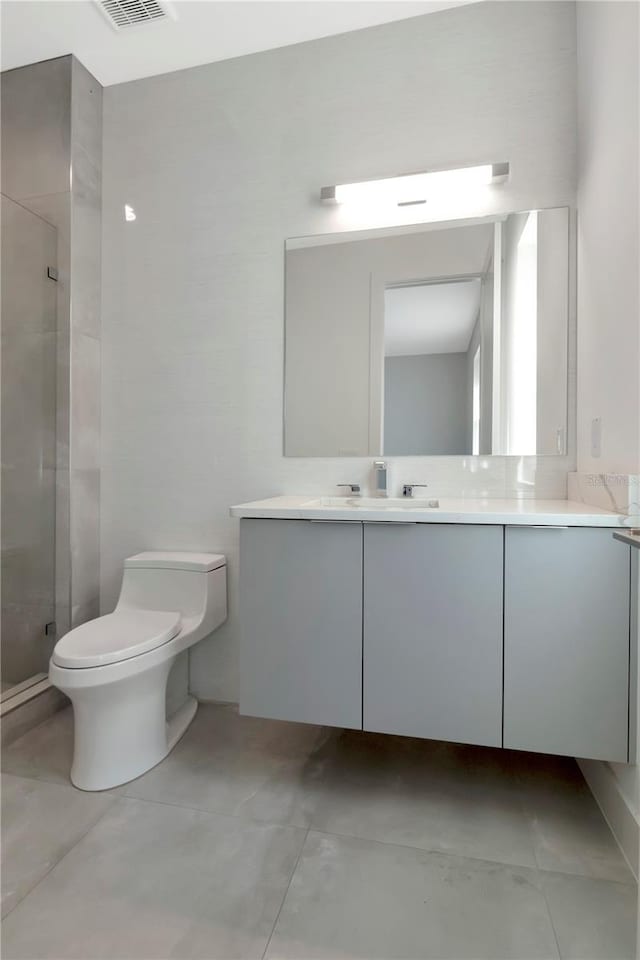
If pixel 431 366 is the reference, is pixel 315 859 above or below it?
below

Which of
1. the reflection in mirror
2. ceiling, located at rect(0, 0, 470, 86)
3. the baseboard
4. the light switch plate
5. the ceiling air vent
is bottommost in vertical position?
the baseboard

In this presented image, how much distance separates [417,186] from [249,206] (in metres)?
0.66

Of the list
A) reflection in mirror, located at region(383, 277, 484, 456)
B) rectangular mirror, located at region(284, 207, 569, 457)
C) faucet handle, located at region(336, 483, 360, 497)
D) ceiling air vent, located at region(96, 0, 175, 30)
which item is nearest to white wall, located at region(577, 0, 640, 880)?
rectangular mirror, located at region(284, 207, 569, 457)

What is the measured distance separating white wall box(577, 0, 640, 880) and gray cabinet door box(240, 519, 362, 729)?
2.37ft

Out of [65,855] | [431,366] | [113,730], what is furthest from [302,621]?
[431,366]

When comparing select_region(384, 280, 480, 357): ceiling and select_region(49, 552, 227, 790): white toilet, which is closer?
select_region(49, 552, 227, 790): white toilet

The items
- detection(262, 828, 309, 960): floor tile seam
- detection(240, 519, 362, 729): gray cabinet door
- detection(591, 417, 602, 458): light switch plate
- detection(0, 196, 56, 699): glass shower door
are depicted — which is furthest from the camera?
detection(0, 196, 56, 699): glass shower door

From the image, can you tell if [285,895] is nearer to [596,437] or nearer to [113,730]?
[113,730]

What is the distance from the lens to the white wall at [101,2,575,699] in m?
1.73

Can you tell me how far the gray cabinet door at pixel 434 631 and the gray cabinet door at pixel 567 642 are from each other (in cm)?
4

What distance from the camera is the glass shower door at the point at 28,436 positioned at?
2.01 meters

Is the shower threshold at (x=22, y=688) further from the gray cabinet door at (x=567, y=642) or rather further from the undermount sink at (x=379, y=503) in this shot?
the gray cabinet door at (x=567, y=642)

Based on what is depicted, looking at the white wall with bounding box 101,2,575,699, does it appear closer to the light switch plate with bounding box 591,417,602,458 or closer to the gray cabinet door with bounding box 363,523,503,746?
the light switch plate with bounding box 591,417,602,458

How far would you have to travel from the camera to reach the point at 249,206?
6.47ft
